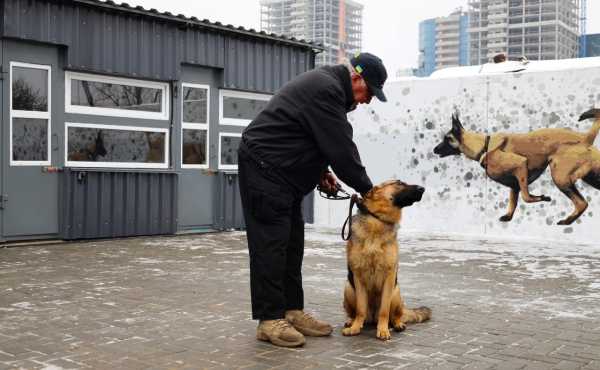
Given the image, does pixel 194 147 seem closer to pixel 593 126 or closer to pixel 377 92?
pixel 593 126

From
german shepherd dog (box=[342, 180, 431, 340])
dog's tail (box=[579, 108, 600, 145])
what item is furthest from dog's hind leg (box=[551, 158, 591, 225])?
german shepherd dog (box=[342, 180, 431, 340])

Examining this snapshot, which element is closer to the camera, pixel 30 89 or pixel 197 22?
pixel 30 89

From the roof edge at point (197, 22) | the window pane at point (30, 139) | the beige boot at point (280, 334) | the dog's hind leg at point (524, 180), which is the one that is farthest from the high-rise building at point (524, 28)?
the beige boot at point (280, 334)

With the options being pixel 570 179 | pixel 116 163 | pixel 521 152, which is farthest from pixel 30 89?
pixel 570 179

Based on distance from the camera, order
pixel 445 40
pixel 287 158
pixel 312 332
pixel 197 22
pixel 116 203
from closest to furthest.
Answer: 1. pixel 287 158
2. pixel 312 332
3. pixel 116 203
4. pixel 197 22
5. pixel 445 40

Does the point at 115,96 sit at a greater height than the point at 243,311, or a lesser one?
greater

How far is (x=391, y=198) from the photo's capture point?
497 centimetres

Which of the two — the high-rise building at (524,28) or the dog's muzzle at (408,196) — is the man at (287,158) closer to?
the dog's muzzle at (408,196)

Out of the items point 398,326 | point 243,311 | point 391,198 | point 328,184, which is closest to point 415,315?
point 398,326

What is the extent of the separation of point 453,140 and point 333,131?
924 cm

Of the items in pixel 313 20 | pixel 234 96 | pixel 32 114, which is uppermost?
pixel 313 20

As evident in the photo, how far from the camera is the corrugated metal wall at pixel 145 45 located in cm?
1106

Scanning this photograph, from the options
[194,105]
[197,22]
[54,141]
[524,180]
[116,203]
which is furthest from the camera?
[194,105]

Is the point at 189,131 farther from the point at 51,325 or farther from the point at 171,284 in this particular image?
the point at 51,325
